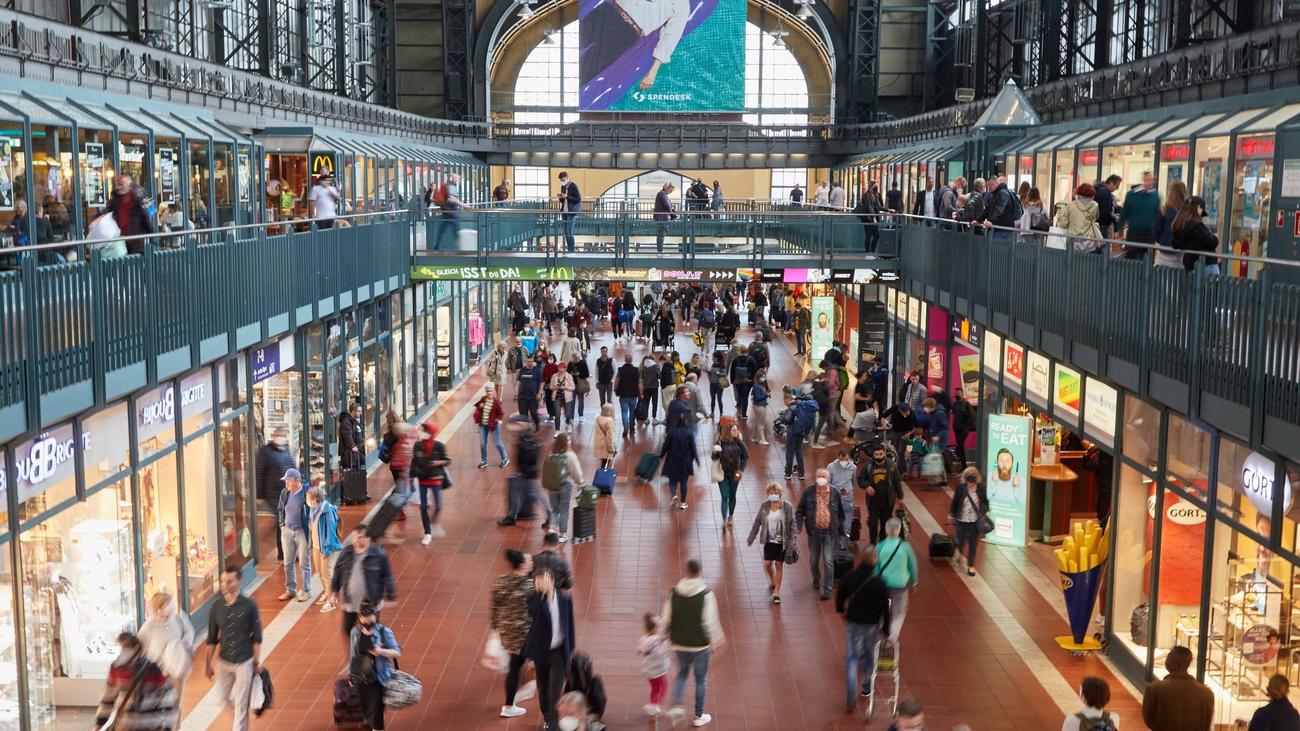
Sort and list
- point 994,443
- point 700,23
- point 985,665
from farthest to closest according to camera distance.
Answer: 1. point 700,23
2. point 994,443
3. point 985,665

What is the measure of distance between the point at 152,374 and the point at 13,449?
8.57 ft

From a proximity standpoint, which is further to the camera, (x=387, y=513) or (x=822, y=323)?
(x=822, y=323)

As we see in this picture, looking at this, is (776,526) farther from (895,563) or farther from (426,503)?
(426,503)

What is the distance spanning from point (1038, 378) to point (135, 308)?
11047mm

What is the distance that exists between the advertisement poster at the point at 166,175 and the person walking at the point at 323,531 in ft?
16.8

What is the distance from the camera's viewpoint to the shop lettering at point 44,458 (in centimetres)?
1058

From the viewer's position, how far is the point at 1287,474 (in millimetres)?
10227

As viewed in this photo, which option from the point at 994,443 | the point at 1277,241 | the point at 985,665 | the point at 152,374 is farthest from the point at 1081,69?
the point at 152,374

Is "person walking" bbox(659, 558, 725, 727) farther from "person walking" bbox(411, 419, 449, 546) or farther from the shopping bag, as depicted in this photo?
"person walking" bbox(411, 419, 449, 546)

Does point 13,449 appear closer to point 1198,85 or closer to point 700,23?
point 1198,85

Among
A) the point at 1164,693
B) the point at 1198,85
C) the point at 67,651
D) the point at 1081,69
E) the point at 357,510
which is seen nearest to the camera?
the point at 1164,693

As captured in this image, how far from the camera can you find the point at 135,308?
489 inches

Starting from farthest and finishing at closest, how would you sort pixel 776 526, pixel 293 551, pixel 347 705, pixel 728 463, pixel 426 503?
pixel 728 463
pixel 426 503
pixel 293 551
pixel 776 526
pixel 347 705

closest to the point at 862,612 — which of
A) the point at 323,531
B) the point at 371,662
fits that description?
the point at 371,662
